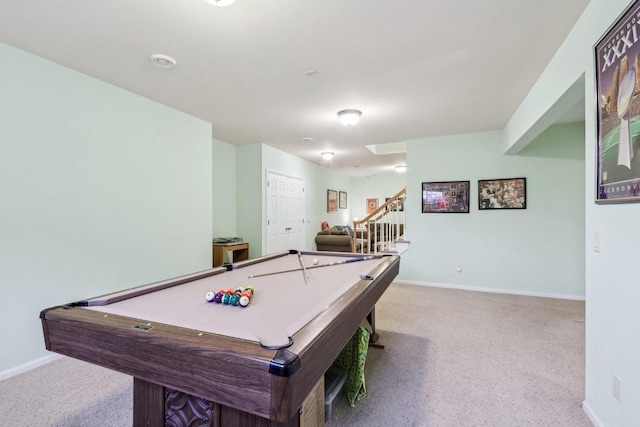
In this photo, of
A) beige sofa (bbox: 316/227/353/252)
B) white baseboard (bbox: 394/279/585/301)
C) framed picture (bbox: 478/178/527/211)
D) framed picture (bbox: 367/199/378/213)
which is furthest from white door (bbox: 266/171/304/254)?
framed picture (bbox: 367/199/378/213)

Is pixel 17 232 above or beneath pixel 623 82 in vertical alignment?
beneath

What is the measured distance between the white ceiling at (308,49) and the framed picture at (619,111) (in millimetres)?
543

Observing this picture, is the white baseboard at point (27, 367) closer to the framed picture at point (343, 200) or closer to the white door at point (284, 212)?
the white door at point (284, 212)

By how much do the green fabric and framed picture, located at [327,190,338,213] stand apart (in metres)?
6.15

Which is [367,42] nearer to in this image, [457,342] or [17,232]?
[457,342]

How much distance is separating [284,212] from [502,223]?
3831 mm

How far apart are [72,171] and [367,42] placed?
276 cm

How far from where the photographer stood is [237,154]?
213 inches

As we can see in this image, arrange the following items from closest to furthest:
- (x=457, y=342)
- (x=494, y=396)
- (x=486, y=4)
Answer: (x=486, y=4)
(x=494, y=396)
(x=457, y=342)

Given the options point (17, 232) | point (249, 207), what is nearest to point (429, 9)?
point (17, 232)

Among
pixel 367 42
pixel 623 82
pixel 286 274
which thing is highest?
pixel 367 42

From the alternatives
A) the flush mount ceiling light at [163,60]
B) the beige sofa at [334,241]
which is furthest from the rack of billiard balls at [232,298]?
the beige sofa at [334,241]

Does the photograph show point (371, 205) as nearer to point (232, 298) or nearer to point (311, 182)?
point (311, 182)

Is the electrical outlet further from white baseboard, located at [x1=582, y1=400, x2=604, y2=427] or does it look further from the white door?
the white door
